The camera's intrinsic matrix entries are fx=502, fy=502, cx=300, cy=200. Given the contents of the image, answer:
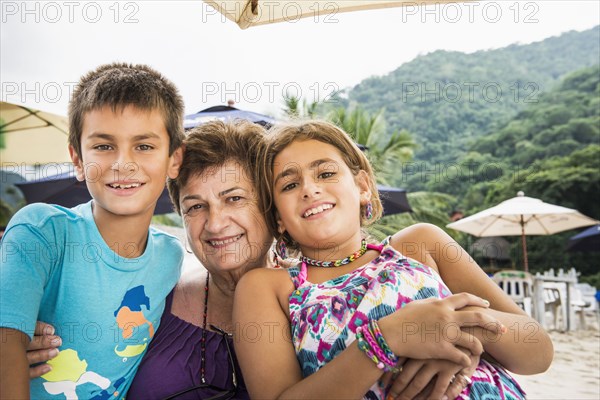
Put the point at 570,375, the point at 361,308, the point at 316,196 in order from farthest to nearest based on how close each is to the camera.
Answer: the point at 570,375 → the point at 316,196 → the point at 361,308

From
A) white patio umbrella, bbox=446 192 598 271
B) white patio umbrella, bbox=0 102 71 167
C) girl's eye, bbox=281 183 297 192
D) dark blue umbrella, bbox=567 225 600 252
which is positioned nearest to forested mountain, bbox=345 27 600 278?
white patio umbrella, bbox=446 192 598 271

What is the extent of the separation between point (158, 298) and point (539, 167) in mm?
24545

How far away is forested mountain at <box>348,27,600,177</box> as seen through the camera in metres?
30.2

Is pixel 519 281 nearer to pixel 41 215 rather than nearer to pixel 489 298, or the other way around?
pixel 489 298

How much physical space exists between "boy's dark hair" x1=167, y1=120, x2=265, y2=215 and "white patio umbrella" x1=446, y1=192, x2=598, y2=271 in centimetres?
1000

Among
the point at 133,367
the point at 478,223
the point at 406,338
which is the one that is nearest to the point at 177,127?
A: the point at 133,367

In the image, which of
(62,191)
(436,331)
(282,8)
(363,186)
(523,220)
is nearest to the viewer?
(436,331)

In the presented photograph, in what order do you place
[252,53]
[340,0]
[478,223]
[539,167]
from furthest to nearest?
[252,53]
[539,167]
[478,223]
[340,0]

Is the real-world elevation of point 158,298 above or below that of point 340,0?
below

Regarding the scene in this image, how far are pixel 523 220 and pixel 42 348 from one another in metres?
11.9

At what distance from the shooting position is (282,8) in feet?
9.03

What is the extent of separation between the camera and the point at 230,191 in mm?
1857

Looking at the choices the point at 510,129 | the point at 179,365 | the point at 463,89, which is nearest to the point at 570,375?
the point at 179,365

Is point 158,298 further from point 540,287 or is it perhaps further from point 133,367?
point 540,287
